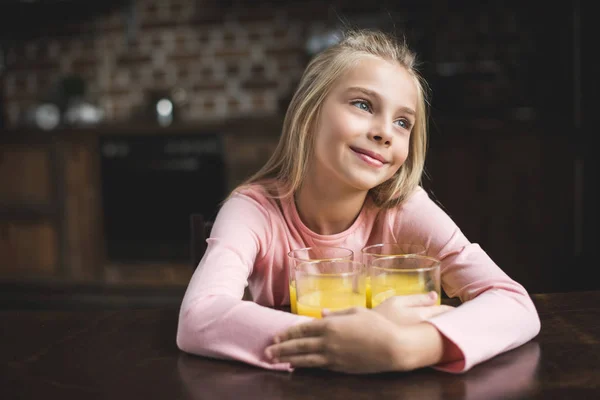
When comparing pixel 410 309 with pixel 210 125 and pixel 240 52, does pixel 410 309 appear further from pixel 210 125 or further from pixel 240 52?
pixel 240 52

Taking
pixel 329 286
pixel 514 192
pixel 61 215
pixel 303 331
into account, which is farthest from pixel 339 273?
pixel 61 215

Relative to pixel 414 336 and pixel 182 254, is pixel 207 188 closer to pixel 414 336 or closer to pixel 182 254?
pixel 182 254

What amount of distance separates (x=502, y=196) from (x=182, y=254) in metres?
1.71

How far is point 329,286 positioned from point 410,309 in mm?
115

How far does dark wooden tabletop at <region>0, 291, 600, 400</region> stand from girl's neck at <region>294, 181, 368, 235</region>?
0.44 metres

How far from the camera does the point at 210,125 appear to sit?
3.00 metres

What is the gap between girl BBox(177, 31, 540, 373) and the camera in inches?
26.6

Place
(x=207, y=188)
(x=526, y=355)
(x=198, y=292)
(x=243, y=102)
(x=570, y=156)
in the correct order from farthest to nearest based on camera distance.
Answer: (x=243, y=102), (x=207, y=188), (x=570, y=156), (x=198, y=292), (x=526, y=355)

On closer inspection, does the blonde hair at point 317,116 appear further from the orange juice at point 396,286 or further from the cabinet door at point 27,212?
the cabinet door at point 27,212

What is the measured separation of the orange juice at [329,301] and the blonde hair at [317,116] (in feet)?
1.28

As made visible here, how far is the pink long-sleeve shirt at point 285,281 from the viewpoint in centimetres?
72

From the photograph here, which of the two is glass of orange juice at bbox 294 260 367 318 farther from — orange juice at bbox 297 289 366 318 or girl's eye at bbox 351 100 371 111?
girl's eye at bbox 351 100 371 111

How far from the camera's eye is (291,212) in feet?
3.88

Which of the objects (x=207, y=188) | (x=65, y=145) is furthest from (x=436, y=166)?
(x=65, y=145)
